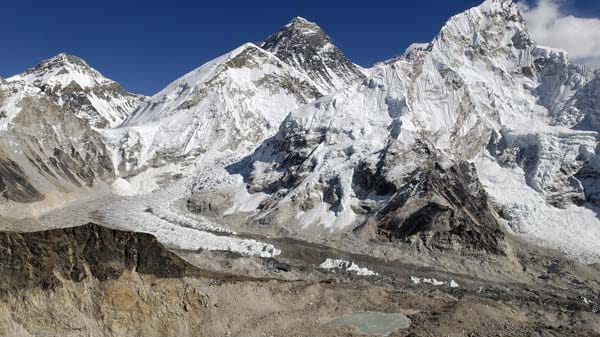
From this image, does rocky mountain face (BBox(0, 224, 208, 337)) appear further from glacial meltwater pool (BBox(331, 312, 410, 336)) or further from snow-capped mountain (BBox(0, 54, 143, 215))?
snow-capped mountain (BBox(0, 54, 143, 215))

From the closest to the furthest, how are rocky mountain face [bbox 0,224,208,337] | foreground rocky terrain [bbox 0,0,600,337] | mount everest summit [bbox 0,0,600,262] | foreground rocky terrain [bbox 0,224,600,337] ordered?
rocky mountain face [bbox 0,224,208,337], foreground rocky terrain [bbox 0,224,600,337], foreground rocky terrain [bbox 0,0,600,337], mount everest summit [bbox 0,0,600,262]

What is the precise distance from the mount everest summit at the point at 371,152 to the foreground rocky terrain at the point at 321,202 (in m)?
0.42

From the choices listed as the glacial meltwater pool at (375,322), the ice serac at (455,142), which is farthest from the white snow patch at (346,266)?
the glacial meltwater pool at (375,322)

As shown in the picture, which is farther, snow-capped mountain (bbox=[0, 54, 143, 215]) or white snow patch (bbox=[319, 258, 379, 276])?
snow-capped mountain (bbox=[0, 54, 143, 215])

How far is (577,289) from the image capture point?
5516 cm

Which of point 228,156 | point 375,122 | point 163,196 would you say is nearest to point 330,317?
point 375,122

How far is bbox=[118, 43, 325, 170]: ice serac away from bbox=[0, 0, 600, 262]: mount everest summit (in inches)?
19.1

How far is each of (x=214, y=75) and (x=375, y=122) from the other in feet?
229

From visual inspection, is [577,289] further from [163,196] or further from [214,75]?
[214,75]

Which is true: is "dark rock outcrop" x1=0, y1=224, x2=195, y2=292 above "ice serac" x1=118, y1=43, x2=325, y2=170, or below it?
below

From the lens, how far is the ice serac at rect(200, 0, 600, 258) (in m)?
76.1

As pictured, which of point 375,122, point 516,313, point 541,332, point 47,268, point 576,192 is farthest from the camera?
point 375,122

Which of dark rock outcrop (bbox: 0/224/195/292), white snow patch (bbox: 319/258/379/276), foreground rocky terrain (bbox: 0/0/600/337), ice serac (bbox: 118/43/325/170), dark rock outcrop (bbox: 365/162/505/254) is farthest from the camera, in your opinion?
ice serac (bbox: 118/43/325/170)

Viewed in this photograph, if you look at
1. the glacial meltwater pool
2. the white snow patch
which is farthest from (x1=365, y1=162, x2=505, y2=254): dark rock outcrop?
the glacial meltwater pool
